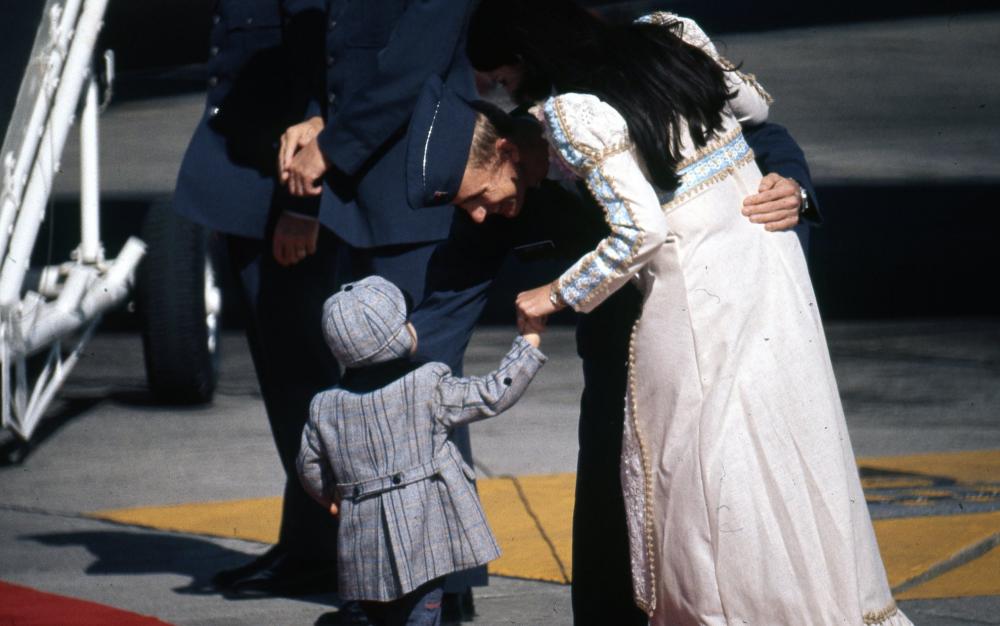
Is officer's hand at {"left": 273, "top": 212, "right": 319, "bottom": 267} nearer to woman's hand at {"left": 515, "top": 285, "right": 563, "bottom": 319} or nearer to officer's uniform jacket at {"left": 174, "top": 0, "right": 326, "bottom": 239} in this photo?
officer's uniform jacket at {"left": 174, "top": 0, "right": 326, "bottom": 239}

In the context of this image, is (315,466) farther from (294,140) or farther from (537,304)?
(294,140)

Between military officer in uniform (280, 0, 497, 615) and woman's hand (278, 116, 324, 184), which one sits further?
woman's hand (278, 116, 324, 184)

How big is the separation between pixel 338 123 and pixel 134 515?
2.07 metres

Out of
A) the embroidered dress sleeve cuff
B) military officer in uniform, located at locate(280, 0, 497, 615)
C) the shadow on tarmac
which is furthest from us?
the shadow on tarmac

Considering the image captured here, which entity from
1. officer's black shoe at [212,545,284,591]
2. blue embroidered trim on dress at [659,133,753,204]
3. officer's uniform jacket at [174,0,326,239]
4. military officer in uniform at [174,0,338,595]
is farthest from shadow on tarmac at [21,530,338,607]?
blue embroidered trim on dress at [659,133,753,204]

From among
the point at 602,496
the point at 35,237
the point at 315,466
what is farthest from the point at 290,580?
the point at 35,237

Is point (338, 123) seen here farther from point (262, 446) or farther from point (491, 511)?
point (262, 446)

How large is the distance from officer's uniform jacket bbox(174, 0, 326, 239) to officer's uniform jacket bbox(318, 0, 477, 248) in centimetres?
30

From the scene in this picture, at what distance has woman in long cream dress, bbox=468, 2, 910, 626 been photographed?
136 inches

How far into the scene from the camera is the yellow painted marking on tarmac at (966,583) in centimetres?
465

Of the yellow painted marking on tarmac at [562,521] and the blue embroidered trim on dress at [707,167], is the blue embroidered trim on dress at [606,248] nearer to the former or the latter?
the blue embroidered trim on dress at [707,167]

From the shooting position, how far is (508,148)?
12.3 ft


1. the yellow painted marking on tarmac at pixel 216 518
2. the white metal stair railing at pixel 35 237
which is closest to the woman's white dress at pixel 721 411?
the yellow painted marking on tarmac at pixel 216 518

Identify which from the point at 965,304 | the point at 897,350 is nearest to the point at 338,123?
the point at 897,350
